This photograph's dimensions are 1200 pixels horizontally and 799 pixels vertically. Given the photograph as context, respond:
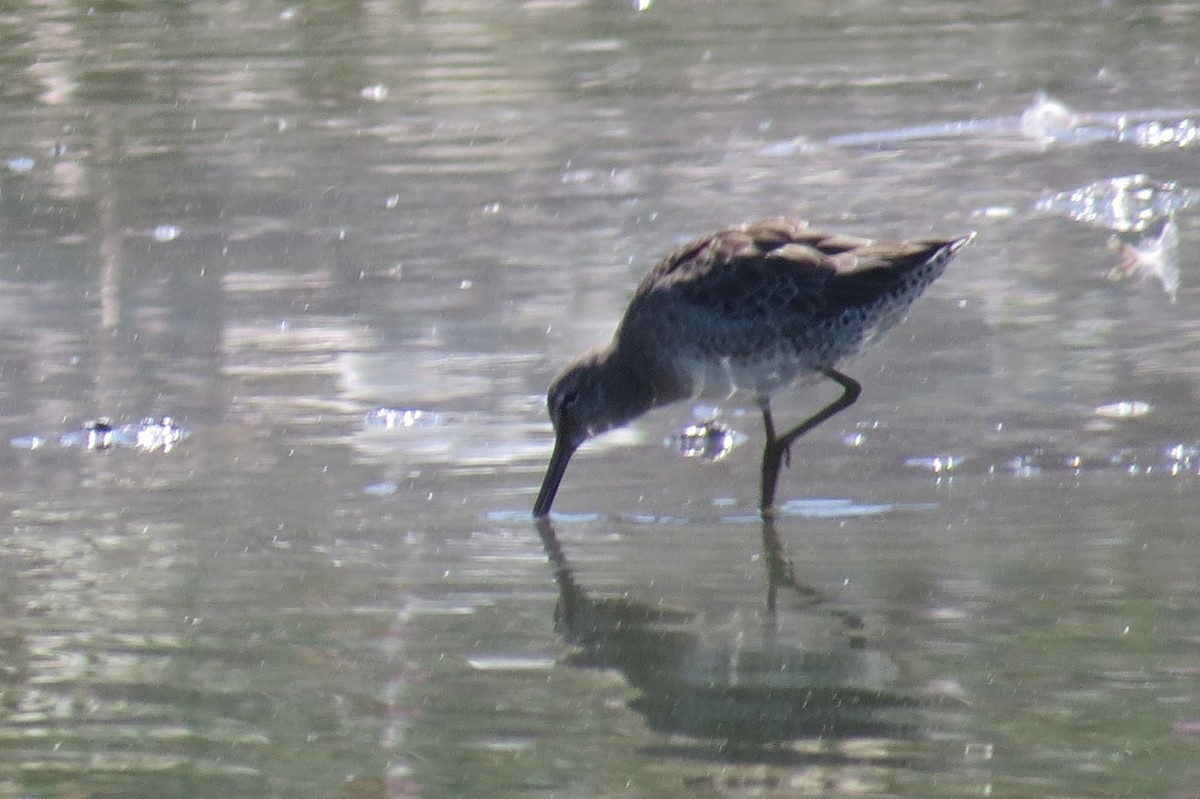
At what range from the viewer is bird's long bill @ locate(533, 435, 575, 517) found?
538 cm

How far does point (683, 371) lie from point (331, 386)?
1.24 meters

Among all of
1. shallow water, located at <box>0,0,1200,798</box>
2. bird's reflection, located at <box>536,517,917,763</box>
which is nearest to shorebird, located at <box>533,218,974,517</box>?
shallow water, located at <box>0,0,1200,798</box>

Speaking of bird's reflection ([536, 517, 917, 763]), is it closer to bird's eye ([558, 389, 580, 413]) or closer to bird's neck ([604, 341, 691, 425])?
bird's eye ([558, 389, 580, 413])

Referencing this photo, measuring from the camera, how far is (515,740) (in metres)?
3.69

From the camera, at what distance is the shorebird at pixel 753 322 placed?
571 centimetres

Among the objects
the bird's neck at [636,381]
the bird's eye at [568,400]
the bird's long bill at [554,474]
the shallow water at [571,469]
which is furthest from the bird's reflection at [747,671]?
the bird's neck at [636,381]

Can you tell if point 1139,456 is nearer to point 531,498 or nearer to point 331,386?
point 531,498

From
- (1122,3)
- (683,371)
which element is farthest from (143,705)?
(1122,3)

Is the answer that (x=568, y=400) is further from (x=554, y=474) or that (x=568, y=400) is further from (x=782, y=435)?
(x=782, y=435)

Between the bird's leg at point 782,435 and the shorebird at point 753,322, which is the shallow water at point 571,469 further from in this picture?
the shorebird at point 753,322

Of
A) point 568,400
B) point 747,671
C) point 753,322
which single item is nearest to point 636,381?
point 568,400

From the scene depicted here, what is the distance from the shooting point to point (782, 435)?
234 inches

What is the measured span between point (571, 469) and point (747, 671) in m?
1.90

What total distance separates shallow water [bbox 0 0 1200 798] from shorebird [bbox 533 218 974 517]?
190 millimetres
